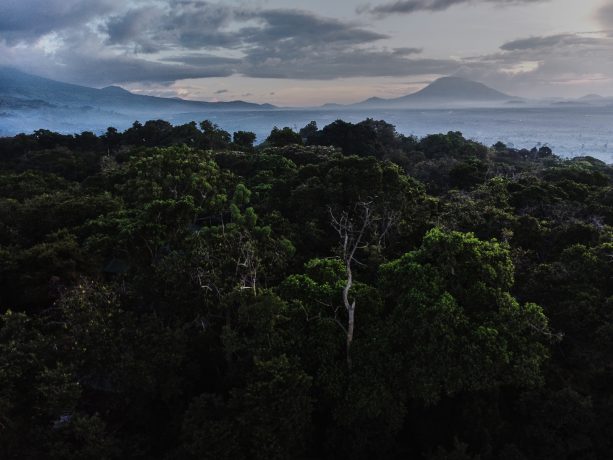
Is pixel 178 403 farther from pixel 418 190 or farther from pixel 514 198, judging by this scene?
pixel 514 198

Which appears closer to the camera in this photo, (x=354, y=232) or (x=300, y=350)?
(x=300, y=350)

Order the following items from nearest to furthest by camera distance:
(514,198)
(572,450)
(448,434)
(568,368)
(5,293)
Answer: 1. (572,450)
2. (448,434)
3. (568,368)
4. (5,293)
5. (514,198)

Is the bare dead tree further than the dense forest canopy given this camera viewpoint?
Yes

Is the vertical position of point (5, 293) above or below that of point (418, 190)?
below

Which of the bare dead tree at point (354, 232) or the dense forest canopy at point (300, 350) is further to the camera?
the bare dead tree at point (354, 232)

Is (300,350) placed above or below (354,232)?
below

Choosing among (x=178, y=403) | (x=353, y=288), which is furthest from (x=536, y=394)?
(x=178, y=403)

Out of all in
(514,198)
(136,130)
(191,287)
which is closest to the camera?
(191,287)

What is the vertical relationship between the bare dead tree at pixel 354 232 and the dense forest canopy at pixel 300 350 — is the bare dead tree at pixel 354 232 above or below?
above
